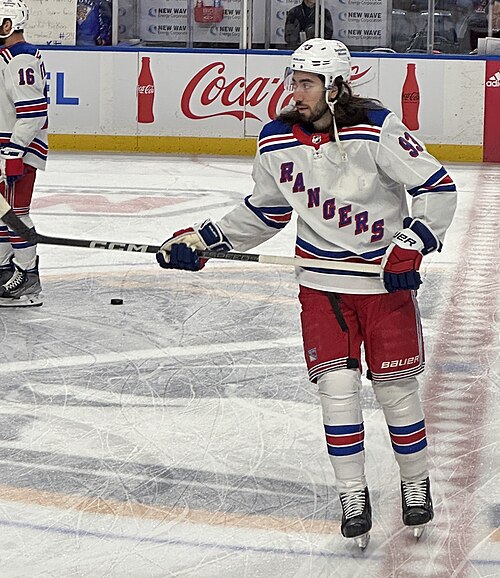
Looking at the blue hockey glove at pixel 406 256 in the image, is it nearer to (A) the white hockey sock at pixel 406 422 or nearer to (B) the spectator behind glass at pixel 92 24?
(A) the white hockey sock at pixel 406 422

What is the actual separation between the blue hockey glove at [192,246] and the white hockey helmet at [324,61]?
42 centimetres

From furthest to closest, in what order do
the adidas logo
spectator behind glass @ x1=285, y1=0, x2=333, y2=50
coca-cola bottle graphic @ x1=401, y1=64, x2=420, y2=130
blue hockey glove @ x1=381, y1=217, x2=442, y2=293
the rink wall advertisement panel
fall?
spectator behind glass @ x1=285, y1=0, x2=333, y2=50 < the rink wall advertisement panel < coca-cola bottle graphic @ x1=401, y1=64, x2=420, y2=130 < the adidas logo < blue hockey glove @ x1=381, y1=217, x2=442, y2=293

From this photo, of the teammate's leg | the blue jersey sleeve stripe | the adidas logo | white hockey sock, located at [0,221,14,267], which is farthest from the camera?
the adidas logo

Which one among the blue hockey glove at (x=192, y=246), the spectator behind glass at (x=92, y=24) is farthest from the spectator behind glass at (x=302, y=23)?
the blue hockey glove at (x=192, y=246)

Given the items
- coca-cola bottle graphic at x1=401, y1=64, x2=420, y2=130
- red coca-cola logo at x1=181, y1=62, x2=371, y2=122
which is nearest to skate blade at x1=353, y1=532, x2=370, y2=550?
coca-cola bottle graphic at x1=401, y1=64, x2=420, y2=130

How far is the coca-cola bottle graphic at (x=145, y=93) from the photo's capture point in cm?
1029

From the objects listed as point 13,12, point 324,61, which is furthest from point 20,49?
point 324,61

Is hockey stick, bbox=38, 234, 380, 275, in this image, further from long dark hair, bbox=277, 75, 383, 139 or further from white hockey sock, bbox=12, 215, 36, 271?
white hockey sock, bbox=12, 215, 36, 271

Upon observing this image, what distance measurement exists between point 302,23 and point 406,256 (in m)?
8.07

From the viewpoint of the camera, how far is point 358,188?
106 inches

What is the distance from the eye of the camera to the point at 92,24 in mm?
10492

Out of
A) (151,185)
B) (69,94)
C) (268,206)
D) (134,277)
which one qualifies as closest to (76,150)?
(69,94)

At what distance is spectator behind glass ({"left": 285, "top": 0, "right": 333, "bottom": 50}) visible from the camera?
34.1 feet

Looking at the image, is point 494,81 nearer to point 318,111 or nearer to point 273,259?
point 273,259
